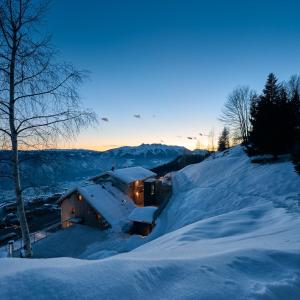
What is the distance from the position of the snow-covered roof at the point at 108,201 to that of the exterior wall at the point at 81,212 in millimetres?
794

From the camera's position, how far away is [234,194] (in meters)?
17.8

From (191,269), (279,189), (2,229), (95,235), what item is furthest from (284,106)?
(2,229)

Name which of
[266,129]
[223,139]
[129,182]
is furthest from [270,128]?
[223,139]

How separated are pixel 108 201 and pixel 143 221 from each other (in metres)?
7.67

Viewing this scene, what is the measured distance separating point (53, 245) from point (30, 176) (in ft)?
50.7

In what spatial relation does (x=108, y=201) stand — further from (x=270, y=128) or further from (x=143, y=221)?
(x=270, y=128)

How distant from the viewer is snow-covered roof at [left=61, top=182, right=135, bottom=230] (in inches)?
1050

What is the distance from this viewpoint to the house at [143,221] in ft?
77.2

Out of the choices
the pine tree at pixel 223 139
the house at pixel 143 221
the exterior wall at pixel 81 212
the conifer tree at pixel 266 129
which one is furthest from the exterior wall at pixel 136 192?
the pine tree at pixel 223 139

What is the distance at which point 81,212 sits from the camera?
29.0 m

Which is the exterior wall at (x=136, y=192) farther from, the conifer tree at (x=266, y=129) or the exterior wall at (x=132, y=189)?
the conifer tree at (x=266, y=129)

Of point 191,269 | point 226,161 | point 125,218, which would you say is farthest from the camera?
point 226,161

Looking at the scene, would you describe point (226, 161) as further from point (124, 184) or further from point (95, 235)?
point (95, 235)

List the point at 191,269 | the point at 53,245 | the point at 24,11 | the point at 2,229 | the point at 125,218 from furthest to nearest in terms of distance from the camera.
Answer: the point at 2,229 < the point at 125,218 < the point at 53,245 < the point at 24,11 < the point at 191,269
